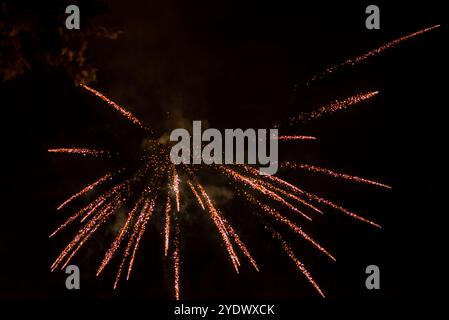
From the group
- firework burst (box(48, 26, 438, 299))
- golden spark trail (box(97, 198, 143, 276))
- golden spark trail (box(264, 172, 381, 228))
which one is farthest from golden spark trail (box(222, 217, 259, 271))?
golden spark trail (box(97, 198, 143, 276))

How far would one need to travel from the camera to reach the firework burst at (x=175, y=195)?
7309mm

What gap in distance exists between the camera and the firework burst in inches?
288

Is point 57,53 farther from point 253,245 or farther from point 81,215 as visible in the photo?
point 253,245

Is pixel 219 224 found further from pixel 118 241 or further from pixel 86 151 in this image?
pixel 86 151

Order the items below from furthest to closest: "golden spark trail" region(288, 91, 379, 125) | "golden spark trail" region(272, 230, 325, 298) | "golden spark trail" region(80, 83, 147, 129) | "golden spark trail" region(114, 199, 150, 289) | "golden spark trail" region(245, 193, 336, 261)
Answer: "golden spark trail" region(272, 230, 325, 298) < "golden spark trail" region(245, 193, 336, 261) < "golden spark trail" region(114, 199, 150, 289) < "golden spark trail" region(288, 91, 379, 125) < "golden spark trail" region(80, 83, 147, 129)

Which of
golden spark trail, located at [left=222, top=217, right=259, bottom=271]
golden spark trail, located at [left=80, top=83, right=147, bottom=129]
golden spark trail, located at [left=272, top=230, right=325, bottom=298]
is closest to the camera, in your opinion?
golden spark trail, located at [left=80, top=83, right=147, bottom=129]

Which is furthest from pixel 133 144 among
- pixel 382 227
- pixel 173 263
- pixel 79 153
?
pixel 382 227

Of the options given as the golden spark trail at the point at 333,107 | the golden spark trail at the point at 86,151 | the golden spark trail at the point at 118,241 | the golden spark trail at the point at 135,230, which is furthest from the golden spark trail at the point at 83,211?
the golden spark trail at the point at 333,107

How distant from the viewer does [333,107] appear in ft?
24.3

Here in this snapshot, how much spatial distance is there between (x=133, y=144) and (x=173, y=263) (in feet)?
8.78

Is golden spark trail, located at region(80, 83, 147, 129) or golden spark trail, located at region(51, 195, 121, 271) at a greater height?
golden spark trail, located at region(80, 83, 147, 129)
